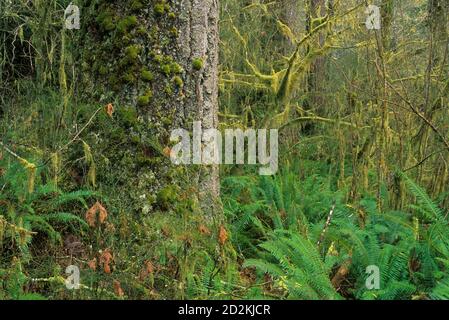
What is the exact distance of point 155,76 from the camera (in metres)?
4.07

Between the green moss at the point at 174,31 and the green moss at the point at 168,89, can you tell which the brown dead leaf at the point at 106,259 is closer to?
the green moss at the point at 168,89

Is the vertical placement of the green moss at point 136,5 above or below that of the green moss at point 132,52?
above

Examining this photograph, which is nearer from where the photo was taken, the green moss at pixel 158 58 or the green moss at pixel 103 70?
the green moss at pixel 158 58

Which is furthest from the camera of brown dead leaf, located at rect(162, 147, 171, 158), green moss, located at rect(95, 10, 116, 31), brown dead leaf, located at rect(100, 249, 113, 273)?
green moss, located at rect(95, 10, 116, 31)

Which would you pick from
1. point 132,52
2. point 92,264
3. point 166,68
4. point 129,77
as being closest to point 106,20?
point 132,52

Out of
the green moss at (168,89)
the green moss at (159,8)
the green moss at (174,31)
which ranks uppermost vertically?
the green moss at (159,8)

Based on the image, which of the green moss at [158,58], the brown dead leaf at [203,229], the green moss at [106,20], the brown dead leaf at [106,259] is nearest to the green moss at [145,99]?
the green moss at [158,58]

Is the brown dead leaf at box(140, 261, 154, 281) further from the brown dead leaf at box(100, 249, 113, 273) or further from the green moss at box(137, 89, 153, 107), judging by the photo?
the green moss at box(137, 89, 153, 107)

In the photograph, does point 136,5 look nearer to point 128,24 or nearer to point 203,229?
point 128,24

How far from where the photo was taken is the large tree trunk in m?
4.05

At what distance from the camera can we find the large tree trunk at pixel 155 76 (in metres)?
4.05

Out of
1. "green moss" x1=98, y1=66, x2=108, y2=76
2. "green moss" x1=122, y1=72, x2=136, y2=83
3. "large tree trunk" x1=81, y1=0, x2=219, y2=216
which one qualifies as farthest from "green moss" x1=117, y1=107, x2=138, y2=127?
"green moss" x1=98, y1=66, x2=108, y2=76

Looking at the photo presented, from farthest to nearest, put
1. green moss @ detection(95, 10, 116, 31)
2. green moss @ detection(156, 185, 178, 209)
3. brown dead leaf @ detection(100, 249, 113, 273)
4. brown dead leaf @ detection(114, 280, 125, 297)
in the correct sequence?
1. green moss @ detection(95, 10, 116, 31)
2. green moss @ detection(156, 185, 178, 209)
3. brown dead leaf @ detection(100, 249, 113, 273)
4. brown dead leaf @ detection(114, 280, 125, 297)

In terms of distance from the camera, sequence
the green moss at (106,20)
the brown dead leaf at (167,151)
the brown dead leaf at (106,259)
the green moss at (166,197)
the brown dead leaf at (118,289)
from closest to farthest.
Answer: the brown dead leaf at (118,289) → the brown dead leaf at (106,259) → the brown dead leaf at (167,151) → the green moss at (166,197) → the green moss at (106,20)
